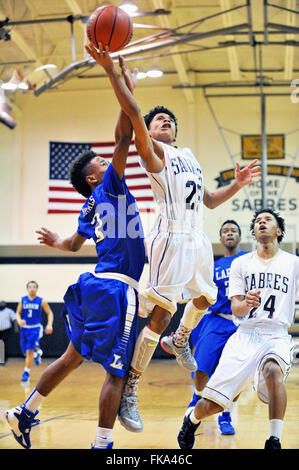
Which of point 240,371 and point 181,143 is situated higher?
point 181,143

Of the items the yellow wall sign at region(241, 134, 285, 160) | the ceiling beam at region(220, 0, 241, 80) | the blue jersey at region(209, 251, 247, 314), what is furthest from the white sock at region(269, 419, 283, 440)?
the yellow wall sign at region(241, 134, 285, 160)

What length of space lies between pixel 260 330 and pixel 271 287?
0.35 m

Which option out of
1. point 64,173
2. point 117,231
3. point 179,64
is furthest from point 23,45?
point 117,231

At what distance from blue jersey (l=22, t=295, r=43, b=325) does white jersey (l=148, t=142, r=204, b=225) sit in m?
8.14

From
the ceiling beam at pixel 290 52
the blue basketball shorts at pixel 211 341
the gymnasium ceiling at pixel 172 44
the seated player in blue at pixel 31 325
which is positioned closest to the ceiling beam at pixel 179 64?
the gymnasium ceiling at pixel 172 44

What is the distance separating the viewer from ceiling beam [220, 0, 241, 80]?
41.2 ft

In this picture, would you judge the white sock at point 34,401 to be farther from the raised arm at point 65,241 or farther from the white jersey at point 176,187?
the white jersey at point 176,187

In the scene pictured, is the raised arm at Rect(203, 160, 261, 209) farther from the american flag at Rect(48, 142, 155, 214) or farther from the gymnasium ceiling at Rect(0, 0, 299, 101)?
the american flag at Rect(48, 142, 155, 214)

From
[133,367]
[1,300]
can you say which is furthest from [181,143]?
[133,367]

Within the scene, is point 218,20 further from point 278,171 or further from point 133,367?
point 133,367

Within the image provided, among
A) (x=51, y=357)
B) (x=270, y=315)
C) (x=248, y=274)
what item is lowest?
(x=51, y=357)

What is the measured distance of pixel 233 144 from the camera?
16188 mm
